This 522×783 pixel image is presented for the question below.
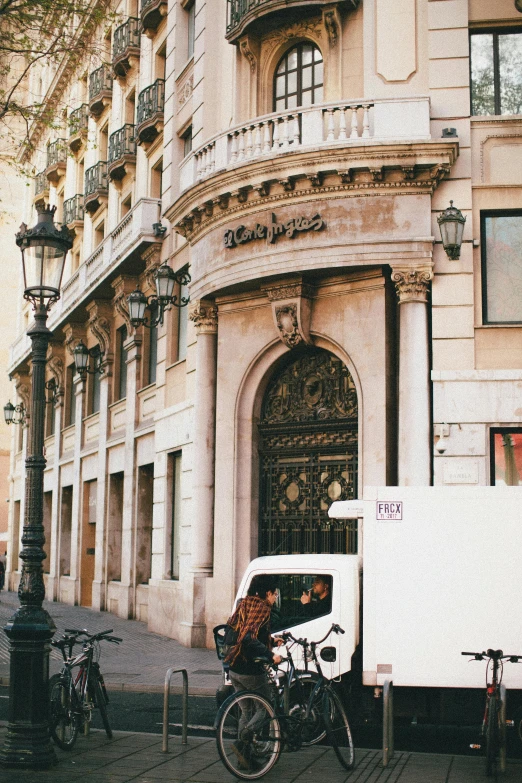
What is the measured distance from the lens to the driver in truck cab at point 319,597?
11641 mm

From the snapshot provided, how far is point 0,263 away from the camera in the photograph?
58.8 m

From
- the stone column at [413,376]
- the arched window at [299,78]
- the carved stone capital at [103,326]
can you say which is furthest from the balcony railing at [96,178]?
the stone column at [413,376]

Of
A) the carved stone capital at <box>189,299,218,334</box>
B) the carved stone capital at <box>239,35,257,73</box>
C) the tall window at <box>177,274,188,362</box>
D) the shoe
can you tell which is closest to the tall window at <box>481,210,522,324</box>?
the carved stone capital at <box>189,299,218,334</box>

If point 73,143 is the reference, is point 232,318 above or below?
below

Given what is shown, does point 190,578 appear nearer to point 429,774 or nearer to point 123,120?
point 429,774

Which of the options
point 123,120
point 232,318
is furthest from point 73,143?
point 232,318

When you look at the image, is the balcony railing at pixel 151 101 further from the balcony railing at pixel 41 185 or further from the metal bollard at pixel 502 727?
the metal bollard at pixel 502 727

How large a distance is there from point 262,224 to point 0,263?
137ft

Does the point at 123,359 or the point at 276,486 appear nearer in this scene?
the point at 276,486

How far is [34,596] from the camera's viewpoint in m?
10.2

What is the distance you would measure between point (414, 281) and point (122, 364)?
579 inches

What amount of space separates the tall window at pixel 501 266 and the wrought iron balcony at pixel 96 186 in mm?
17334

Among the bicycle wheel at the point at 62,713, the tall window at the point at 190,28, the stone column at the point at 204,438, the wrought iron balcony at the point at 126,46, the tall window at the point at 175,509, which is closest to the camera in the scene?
the bicycle wheel at the point at 62,713

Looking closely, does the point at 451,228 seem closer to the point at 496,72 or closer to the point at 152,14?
the point at 496,72
